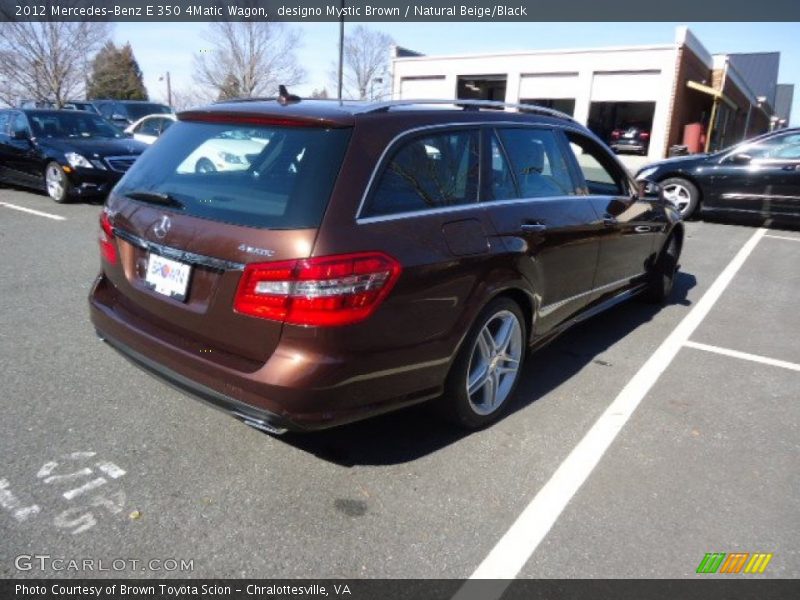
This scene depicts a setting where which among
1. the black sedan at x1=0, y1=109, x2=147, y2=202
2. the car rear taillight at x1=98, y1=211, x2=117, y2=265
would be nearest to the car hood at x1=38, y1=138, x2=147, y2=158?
the black sedan at x1=0, y1=109, x2=147, y2=202

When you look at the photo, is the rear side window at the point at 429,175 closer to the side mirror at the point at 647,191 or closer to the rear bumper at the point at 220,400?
the rear bumper at the point at 220,400

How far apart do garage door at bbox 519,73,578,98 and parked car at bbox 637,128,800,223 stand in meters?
17.4

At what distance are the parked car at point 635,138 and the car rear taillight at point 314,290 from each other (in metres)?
24.2

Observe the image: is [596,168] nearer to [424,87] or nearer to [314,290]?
[314,290]

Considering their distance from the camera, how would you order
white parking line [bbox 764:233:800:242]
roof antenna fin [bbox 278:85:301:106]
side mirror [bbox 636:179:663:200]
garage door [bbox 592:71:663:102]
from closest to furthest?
roof antenna fin [bbox 278:85:301:106], side mirror [bbox 636:179:663:200], white parking line [bbox 764:233:800:242], garage door [bbox 592:71:663:102]

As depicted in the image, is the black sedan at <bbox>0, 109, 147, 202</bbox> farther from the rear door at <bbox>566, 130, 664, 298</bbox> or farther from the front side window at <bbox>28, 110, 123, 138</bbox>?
the rear door at <bbox>566, 130, 664, 298</bbox>

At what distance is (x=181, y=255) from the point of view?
2.62 m

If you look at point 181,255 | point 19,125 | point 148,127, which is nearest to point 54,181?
point 19,125

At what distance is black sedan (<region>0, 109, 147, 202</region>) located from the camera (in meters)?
9.38

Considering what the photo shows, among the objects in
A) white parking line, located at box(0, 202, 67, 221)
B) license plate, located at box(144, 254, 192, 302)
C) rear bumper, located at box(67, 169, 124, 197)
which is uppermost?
license plate, located at box(144, 254, 192, 302)

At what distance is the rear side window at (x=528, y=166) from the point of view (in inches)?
131

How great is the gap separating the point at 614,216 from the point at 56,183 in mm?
8827

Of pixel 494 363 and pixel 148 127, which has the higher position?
pixel 148 127

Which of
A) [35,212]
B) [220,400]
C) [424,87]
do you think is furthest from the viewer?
[424,87]
